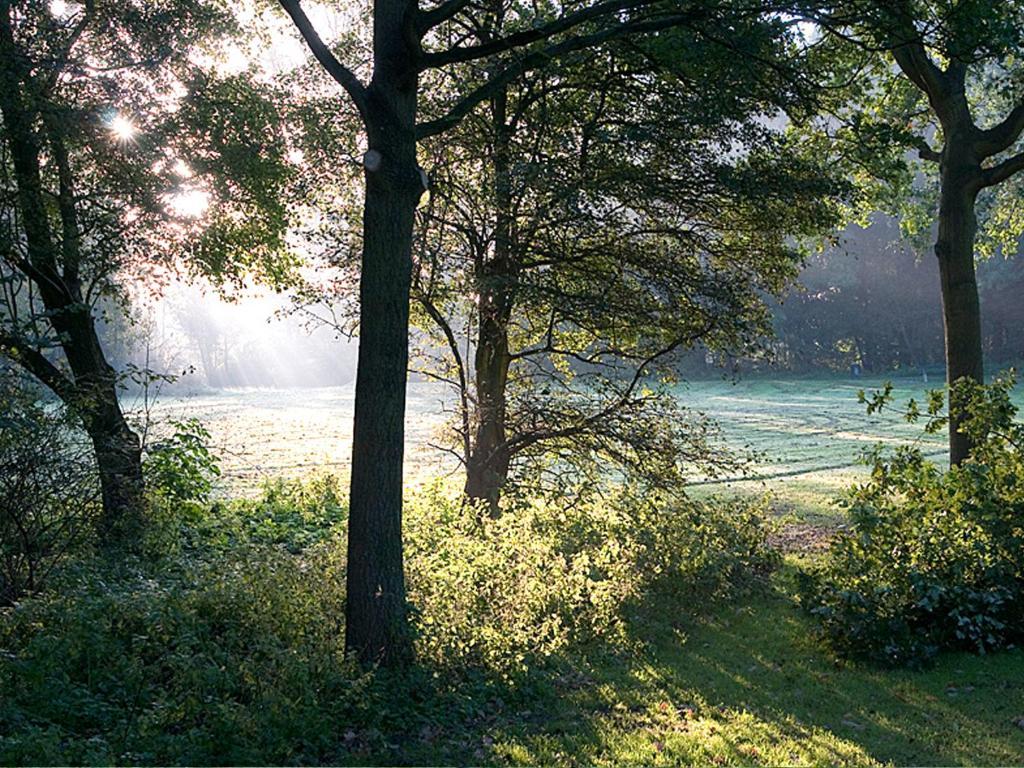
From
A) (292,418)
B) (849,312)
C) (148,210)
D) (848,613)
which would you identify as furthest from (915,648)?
(849,312)

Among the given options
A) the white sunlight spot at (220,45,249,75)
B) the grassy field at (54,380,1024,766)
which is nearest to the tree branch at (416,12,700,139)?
the grassy field at (54,380,1024,766)

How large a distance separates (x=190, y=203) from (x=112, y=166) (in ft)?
3.07

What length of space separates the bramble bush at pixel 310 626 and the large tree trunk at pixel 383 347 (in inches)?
13.9

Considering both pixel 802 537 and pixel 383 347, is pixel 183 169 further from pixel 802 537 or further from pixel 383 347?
pixel 802 537

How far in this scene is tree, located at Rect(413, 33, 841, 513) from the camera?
9.04 metres

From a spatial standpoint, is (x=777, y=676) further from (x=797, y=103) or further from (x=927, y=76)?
(x=927, y=76)

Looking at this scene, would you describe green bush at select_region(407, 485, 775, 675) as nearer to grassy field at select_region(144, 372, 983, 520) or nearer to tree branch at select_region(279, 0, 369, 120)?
grassy field at select_region(144, 372, 983, 520)

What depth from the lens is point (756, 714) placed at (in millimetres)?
6102

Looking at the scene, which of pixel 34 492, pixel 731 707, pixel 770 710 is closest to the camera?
pixel 770 710

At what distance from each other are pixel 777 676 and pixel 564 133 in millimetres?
6160

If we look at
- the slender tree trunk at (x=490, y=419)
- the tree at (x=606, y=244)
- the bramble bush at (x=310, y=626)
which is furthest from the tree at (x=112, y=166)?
the slender tree trunk at (x=490, y=419)

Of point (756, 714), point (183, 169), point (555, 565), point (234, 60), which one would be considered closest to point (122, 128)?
point (183, 169)

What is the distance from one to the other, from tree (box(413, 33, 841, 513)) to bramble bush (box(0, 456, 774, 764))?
100 cm

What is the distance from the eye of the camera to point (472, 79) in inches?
363
